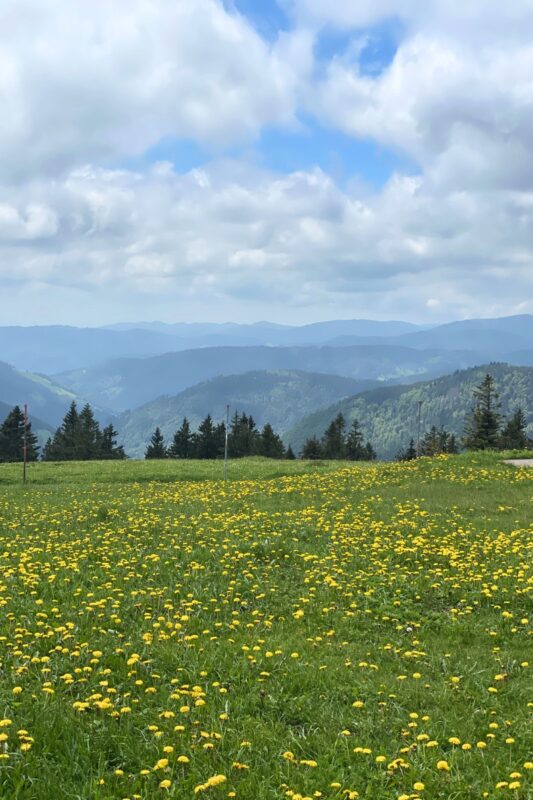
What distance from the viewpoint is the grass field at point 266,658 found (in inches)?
227

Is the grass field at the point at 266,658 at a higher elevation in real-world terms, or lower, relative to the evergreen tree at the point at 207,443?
lower

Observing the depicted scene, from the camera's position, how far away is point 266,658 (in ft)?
27.9

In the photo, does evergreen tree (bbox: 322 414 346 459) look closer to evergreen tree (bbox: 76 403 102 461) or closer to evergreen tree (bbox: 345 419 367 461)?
evergreen tree (bbox: 345 419 367 461)


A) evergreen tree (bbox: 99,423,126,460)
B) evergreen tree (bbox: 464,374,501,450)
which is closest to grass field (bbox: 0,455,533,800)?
evergreen tree (bbox: 464,374,501,450)

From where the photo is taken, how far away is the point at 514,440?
314 feet

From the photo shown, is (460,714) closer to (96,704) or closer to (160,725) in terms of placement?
(160,725)

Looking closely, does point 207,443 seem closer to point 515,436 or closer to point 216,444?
point 216,444

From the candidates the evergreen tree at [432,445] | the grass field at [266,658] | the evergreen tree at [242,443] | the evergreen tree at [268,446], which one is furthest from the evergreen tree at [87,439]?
the grass field at [266,658]

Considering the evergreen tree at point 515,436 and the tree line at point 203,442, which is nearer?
the evergreen tree at point 515,436

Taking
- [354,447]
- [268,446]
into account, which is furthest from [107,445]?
[354,447]

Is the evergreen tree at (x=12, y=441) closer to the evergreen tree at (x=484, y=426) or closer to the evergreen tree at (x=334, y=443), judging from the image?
the evergreen tree at (x=334, y=443)

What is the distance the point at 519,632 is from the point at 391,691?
351cm

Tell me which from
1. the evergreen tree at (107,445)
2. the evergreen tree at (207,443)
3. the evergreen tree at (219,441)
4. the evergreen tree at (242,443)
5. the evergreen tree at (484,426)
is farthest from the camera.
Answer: the evergreen tree at (107,445)

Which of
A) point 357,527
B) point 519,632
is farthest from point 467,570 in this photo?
point 357,527
